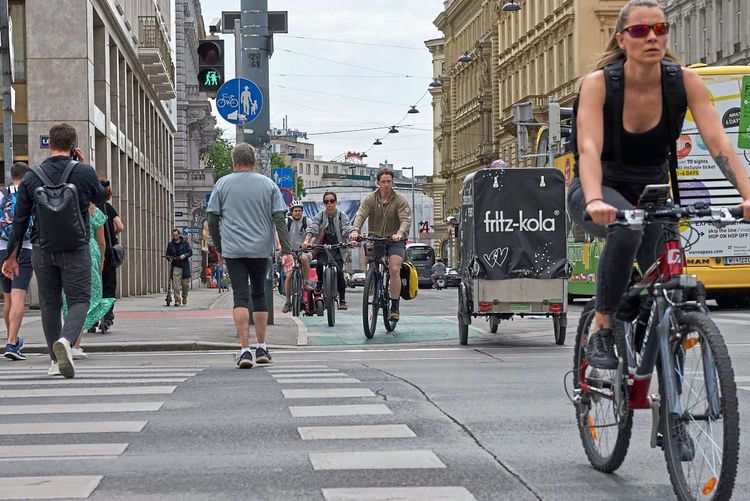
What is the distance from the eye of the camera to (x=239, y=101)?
18000 mm

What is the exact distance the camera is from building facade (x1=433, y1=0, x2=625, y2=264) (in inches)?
2630

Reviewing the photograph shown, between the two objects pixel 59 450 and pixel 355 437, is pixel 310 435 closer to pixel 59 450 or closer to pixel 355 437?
pixel 355 437

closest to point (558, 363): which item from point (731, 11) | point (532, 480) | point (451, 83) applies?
point (532, 480)

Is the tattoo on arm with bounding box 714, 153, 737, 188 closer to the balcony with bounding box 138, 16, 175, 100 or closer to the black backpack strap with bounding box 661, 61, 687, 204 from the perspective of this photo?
the black backpack strap with bounding box 661, 61, 687, 204

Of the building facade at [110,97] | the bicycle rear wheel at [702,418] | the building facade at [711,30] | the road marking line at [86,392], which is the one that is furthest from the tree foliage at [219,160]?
the bicycle rear wheel at [702,418]

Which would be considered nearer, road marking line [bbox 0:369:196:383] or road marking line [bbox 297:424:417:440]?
road marking line [bbox 297:424:417:440]

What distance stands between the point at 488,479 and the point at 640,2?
77.5 inches

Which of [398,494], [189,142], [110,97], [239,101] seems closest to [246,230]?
[398,494]

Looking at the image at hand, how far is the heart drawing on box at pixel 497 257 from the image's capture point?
1523 cm

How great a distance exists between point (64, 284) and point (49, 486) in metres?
5.35

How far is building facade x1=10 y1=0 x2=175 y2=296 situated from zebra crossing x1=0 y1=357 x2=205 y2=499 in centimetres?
1929

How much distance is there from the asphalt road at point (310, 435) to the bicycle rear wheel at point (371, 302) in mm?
3861

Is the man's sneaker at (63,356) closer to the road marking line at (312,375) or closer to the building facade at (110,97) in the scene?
the road marking line at (312,375)

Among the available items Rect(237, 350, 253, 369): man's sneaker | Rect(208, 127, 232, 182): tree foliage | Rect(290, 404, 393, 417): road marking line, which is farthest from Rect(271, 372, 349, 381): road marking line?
Rect(208, 127, 232, 182): tree foliage
